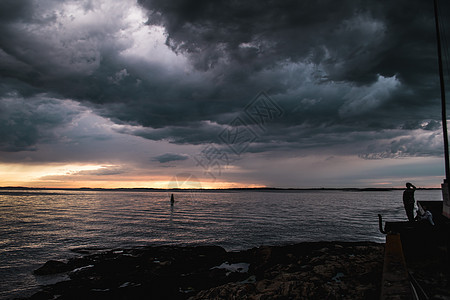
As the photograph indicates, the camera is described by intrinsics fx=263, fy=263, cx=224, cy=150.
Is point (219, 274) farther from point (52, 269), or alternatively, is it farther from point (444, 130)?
point (444, 130)

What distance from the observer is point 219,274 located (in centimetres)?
1447

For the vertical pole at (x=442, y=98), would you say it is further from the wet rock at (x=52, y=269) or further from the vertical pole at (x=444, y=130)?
the wet rock at (x=52, y=269)

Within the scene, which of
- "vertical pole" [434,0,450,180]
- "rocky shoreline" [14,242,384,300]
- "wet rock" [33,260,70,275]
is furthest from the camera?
"vertical pole" [434,0,450,180]

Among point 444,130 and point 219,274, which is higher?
point 444,130

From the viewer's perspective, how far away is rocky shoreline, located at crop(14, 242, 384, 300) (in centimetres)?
1022

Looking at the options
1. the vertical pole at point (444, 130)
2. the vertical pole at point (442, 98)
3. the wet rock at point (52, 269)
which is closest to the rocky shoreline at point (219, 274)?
the wet rock at point (52, 269)

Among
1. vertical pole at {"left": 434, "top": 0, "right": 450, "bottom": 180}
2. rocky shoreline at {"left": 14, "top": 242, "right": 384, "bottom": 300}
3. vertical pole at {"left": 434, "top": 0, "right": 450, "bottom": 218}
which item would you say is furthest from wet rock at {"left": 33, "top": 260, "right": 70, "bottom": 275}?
vertical pole at {"left": 434, "top": 0, "right": 450, "bottom": 180}

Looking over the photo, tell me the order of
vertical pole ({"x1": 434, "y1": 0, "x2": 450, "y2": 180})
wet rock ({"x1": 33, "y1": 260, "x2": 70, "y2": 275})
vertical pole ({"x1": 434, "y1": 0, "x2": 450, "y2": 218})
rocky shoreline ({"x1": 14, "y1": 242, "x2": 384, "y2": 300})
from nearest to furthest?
rocky shoreline ({"x1": 14, "y1": 242, "x2": 384, "y2": 300}), wet rock ({"x1": 33, "y1": 260, "x2": 70, "y2": 275}), vertical pole ({"x1": 434, "y1": 0, "x2": 450, "y2": 218}), vertical pole ({"x1": 434, "y1": 0, "x2": 450, "y2": 180})

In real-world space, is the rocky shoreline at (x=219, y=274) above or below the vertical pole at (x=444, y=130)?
below

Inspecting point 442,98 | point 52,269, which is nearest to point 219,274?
point 52,269

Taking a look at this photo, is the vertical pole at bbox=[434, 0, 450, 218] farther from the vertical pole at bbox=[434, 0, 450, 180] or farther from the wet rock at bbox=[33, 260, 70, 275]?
the wet rock at bbox=[33, 260, 70, 275]

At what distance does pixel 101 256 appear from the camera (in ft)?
63.5

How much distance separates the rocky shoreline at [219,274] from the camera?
10.2 metres

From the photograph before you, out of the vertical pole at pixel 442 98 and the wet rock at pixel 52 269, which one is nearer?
the wet rock at pixel 52 269
